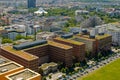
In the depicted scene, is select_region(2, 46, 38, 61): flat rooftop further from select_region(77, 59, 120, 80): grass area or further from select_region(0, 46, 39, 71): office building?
select_region(77, 59, 120, 80): grass area

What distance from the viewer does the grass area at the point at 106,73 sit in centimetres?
3888

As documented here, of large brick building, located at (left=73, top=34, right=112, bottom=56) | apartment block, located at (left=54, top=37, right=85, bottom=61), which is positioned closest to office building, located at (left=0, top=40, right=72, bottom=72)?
apartment block, located at (left=54, top=37, right=85, bottom=61)

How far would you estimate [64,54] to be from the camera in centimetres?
4403

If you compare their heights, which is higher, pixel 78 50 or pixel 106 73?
pixel 78 50

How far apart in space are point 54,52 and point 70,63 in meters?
4.03

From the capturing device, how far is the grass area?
38.9 metres

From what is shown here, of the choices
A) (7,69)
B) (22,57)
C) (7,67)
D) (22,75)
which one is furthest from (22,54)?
(22,75)

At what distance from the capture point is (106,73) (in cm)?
4094

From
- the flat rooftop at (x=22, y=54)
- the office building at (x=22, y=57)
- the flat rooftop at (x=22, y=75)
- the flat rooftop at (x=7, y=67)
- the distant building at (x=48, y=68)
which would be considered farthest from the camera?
the distant building at (x=48, y=68)

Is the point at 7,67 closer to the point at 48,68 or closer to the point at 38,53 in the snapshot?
the point at 48,68

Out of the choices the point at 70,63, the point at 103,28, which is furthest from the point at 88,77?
the point at 103,28

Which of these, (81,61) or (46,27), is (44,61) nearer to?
(81,61)

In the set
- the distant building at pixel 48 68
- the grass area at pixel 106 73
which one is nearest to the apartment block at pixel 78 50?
the grass area at pixel 106 73

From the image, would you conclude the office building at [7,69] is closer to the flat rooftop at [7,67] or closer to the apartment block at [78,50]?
the flat rooftop at [7,67]
